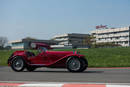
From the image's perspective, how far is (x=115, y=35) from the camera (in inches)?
4545

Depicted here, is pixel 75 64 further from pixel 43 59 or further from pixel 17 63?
pixel 17 63

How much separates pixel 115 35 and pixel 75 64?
4258 inches

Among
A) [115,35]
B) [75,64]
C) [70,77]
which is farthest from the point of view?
[115,35]

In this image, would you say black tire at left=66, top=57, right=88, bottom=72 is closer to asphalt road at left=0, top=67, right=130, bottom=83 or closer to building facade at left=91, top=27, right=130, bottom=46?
asphalt road at left=0, top=67, right=130, bottom=83

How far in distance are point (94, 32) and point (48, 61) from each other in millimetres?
121787

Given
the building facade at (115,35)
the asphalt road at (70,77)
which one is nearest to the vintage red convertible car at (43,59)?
the asphalt road at (70,77)

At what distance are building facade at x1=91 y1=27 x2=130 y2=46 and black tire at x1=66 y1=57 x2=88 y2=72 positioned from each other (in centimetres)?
9971

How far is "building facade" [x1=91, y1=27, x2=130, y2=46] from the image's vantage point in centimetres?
10877

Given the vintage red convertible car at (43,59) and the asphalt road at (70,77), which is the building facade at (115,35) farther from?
the asphalt road at (70,77)

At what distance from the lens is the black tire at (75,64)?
10.5 m

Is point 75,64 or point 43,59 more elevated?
point 43,59

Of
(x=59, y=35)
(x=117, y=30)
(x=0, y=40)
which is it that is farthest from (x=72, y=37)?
A: (x=0, y=40)

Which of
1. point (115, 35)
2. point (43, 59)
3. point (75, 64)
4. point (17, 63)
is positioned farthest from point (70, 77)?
point (115, 35)

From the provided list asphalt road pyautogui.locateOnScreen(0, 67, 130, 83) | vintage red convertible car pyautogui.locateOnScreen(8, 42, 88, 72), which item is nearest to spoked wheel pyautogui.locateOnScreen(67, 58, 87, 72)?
vintage red convertible car pyautogui.locateOnScreen(8, 42, 88, 72)
